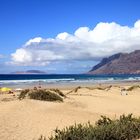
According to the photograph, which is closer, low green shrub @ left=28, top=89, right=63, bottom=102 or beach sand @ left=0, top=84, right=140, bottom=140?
beach sand @ left=0, top=84, right=140, bottom=140

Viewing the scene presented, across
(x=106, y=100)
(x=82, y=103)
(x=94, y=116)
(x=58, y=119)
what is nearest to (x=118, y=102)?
(x=106, y=100)

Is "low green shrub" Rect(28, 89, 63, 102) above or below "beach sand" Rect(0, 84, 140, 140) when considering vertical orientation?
above

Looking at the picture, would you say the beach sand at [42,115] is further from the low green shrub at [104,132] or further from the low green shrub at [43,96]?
the low green shrub at [104,132]

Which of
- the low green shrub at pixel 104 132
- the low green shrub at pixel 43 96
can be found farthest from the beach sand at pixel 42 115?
the low green shrub at pixel 104 132

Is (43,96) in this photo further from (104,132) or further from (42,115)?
(104,132)

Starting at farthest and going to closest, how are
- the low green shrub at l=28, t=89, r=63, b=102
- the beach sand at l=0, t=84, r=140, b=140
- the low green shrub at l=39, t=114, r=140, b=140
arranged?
1. the low green shrub at l=28, t=89, r=63, b=102
2. the beach sand at l=0, t=84, r=140, b=140
3. the low green shrub at l=39, t=114, r=140, b=140

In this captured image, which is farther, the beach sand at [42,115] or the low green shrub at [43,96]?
the low green shrub at [43,96]

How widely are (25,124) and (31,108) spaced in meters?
2.57

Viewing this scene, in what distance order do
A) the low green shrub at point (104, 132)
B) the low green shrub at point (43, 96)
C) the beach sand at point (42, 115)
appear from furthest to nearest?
1. the low green shrub at point (43, 96)
2. the beach sand at point (42, 115)
3. the low green shrub at point (104, 132)

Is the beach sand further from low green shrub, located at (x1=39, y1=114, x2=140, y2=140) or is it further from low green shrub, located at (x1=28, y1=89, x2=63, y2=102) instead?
low green shrub, located at (x1=39, y1=114, x2=140, y2=140)

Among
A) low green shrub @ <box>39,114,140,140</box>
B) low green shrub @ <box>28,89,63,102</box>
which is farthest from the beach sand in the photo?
low green shrub @ <box>39,114,140,140</box>

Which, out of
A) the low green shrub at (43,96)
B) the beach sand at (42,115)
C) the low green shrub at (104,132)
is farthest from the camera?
the low green shrub at (43,96)

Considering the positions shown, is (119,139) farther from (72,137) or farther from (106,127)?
(72,137)

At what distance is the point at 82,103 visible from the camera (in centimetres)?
1875
